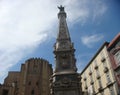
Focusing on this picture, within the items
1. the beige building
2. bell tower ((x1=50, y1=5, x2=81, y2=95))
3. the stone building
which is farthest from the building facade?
the stone building

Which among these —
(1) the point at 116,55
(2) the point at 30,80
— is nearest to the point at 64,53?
(1) the point at 116,55

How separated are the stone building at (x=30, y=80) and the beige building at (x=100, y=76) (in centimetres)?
1863

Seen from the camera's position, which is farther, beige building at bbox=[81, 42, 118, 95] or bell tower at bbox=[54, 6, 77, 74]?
beige building at bbox=[81, 42, 118, 95]

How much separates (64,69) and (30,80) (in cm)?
3080

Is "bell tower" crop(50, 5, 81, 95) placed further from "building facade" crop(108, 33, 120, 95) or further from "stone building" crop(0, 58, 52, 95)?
"stone building" crop(0, 58, 52, 95)

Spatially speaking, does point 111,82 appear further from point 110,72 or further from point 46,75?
point 46,75

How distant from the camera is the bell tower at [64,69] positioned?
17.2 m

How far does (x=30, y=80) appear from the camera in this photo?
47.5 m

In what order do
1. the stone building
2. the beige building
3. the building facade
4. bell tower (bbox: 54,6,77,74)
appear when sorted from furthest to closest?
1. the stone building
2. the beige building
3. the building facade
4. bell tower (bbox: 54,6,77,74)

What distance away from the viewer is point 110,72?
22.5 meters

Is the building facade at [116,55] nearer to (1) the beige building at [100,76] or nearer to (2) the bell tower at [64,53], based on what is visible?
(1) the beige building at [100,76]

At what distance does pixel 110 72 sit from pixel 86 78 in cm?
977

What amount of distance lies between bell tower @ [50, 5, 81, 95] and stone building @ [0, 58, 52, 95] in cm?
2757

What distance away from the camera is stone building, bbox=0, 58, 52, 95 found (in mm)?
45062
